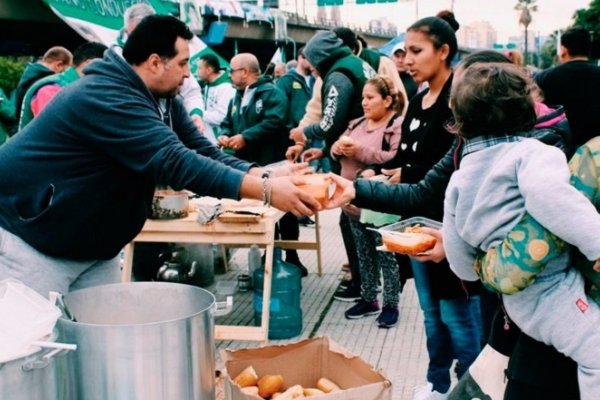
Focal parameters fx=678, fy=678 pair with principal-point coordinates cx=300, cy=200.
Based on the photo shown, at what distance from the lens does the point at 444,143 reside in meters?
3.27

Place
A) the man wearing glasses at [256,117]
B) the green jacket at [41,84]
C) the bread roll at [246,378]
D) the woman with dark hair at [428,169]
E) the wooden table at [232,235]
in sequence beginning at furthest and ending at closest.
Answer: the man wearing glasses at [256,117] < the green jacket at [41,84] < the wooden table at [232,235] < the woman with dark hair at [428,169] < the bread roll at [246,378]

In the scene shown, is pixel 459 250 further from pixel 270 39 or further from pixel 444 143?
pixel 270 39

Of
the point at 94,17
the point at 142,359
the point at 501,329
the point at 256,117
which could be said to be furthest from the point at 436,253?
the point at 94,17

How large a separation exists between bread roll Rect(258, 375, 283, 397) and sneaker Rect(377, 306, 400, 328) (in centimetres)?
221

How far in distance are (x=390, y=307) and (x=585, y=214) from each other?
10.4 feet

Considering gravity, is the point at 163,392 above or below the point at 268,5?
below

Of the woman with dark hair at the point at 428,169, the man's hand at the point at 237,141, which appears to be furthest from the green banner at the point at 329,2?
the woman with dark hair at the point at 428,169

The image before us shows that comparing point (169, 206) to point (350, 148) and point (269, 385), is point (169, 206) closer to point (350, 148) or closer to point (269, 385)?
point (350, 148)

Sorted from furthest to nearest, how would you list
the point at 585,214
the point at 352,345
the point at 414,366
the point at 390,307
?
the point at 390,307, the point at 352,345, the point at 414,366, the point at 585,214

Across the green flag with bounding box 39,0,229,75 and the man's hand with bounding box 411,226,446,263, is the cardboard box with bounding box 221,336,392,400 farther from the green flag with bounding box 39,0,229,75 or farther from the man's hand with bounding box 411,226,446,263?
the green flag with bounding box 39,0,229,75

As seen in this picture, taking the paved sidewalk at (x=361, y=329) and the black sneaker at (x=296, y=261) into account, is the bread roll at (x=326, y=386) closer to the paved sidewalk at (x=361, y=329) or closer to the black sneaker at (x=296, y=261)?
the paved sidewalk at (x=361, y=329)

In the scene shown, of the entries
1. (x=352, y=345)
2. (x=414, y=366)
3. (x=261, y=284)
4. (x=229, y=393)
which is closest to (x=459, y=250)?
(x=229, y=393)

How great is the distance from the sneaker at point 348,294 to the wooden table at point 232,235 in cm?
148

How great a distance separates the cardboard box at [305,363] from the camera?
270cm
